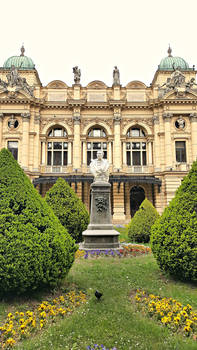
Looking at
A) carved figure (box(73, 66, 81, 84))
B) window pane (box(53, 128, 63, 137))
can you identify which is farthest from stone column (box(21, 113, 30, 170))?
carved figure (box(73, 66, 81, 84))

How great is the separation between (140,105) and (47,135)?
11.4 metres

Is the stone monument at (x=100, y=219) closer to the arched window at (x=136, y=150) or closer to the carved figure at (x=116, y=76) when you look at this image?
the arched window at (x=136, y=150)

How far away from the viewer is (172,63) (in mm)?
32938

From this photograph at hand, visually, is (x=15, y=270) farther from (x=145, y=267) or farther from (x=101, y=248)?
(x=101, y=248)

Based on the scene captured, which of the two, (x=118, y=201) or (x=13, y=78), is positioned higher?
(x=13, y=78)

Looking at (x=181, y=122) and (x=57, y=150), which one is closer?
(x=181, y=122)

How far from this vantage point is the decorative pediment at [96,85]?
30.5 metres

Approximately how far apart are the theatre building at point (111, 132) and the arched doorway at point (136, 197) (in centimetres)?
12

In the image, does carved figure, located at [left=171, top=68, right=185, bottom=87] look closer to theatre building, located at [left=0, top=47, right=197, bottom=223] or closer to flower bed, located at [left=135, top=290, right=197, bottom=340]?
theatre building, located at [left=0, top=47, right=197, bottom=223]

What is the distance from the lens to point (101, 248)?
1007 centimetres

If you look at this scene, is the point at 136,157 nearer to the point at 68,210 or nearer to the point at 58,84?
the point at 58,84

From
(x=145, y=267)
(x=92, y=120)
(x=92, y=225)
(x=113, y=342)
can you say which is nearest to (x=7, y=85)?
(x=92, y=120)

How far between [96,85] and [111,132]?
19.7 ft

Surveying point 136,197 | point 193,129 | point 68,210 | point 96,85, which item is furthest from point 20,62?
point 68,210
